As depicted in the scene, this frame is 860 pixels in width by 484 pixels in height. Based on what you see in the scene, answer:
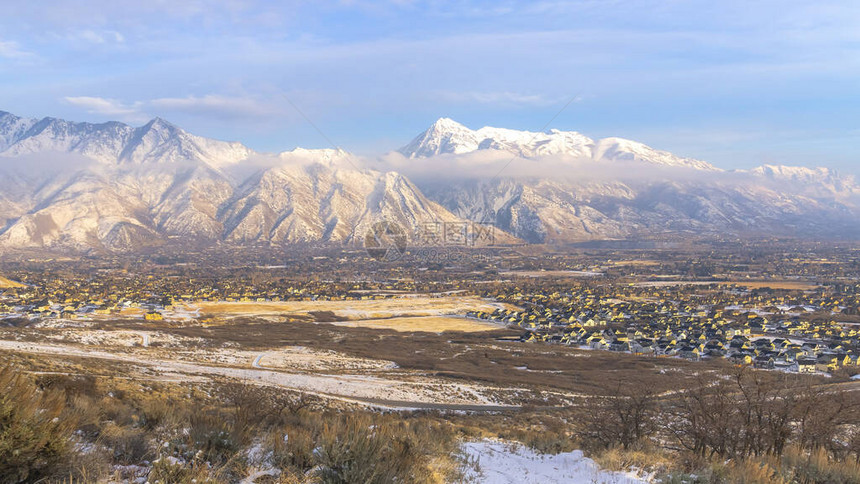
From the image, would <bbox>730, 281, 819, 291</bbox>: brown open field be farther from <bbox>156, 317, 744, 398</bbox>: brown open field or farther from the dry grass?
<bbox>156, 317, 744, 398</bbox>: brown open field

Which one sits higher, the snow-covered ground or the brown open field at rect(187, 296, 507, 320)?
the snow-covered ground

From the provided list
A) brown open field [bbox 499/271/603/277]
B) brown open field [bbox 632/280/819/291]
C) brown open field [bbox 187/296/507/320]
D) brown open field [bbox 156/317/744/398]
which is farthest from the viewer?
brown open field [bbox 499/271/603/277]

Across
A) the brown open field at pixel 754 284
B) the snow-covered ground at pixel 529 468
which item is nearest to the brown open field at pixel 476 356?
the snow-covered ground at pixel 529 468

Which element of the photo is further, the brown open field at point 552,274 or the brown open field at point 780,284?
the brown open field at point 552,274

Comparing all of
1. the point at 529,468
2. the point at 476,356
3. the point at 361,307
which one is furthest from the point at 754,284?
the point at 529,468

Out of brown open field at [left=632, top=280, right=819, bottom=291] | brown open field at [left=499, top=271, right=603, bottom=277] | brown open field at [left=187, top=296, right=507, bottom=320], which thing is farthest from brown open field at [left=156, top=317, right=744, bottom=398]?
brown open field at [left=499, top=271, right=603, bottom=277]

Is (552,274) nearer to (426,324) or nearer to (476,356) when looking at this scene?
(426,324)

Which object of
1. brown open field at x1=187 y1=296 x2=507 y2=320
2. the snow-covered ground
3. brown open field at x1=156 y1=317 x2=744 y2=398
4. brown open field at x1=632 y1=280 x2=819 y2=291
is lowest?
brown open field at x1=187 y1=296 x2=507 y2=320

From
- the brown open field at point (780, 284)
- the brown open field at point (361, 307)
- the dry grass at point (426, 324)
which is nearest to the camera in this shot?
the dry grass at point (426, 324)

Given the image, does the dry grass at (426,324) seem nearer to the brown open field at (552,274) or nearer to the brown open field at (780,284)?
the brown open field at (780,284)

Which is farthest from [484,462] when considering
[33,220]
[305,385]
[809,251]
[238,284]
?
[33,220]
